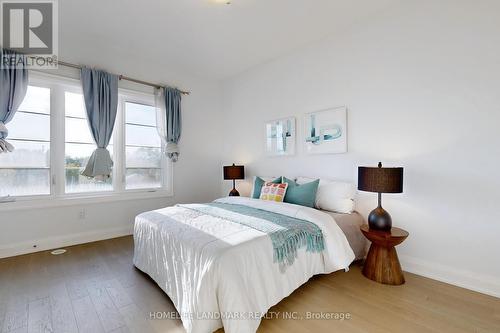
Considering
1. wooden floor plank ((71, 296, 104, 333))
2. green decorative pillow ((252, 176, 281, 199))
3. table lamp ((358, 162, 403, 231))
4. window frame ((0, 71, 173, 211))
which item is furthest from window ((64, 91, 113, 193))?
table lamp ((358, 162, 403, 231))

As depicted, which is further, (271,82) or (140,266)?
(271,82)

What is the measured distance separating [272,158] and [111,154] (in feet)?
8.09

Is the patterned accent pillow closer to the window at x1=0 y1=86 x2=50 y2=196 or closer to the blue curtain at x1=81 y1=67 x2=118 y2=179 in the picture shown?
the blue curtain at x1=81 y1=67 x2=118 y2=179

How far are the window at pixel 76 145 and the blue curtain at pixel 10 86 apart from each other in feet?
1.48

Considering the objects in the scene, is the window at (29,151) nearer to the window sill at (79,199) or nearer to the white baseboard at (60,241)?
the window sill at (79,199)

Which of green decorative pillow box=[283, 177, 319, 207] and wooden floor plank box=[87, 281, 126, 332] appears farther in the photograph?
green decorative pillow box=[283, 177, 319, 207]

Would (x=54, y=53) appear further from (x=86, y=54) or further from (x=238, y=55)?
(x=238, y=55)

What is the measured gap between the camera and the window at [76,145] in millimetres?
2979

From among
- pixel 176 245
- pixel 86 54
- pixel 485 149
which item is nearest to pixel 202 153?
pixel 86 54

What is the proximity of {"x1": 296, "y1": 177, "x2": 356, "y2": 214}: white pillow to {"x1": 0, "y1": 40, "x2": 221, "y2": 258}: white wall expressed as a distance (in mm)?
2380

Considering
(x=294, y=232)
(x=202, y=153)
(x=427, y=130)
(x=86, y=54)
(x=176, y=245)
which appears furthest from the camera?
(x=202, y=153)

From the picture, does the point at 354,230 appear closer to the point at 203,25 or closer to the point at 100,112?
the point at 203,25

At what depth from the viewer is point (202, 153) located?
4270 millimetres

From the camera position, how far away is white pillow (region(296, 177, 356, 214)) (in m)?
2.49
